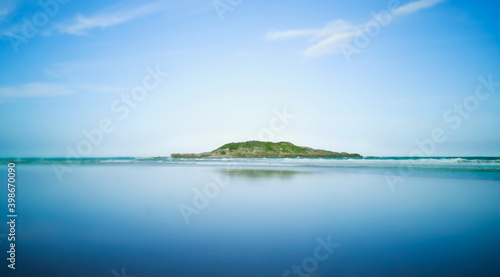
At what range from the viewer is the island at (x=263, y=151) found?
367ft

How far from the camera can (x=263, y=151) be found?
11388cm

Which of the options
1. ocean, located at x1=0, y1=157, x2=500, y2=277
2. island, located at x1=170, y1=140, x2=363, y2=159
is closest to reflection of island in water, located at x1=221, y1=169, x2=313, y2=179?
ocean, located at x1=0, y1=157, x2=500, y2=277

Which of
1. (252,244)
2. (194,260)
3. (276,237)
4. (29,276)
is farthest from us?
(276,237)

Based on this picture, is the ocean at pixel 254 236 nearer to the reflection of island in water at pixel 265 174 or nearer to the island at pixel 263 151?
the reflection of island in water at pixel 265 174

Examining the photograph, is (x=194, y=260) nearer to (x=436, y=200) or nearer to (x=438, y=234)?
(x=438, y=234)

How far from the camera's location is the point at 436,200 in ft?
38.2

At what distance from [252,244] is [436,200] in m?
8.96

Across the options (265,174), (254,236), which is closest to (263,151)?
(265,174)

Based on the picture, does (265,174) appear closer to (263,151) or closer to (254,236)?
(254,236)

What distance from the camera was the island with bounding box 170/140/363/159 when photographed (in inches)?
4409

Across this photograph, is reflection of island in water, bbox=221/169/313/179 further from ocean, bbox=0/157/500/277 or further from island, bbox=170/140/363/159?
island, bbox=170/140/363/159

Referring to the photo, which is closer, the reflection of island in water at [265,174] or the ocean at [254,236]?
the ocean at [254,236]

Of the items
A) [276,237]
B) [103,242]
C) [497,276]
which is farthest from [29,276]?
[497,276]

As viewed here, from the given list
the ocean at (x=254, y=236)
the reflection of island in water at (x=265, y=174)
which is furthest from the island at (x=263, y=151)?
the ocean at (x=254, y=236)
